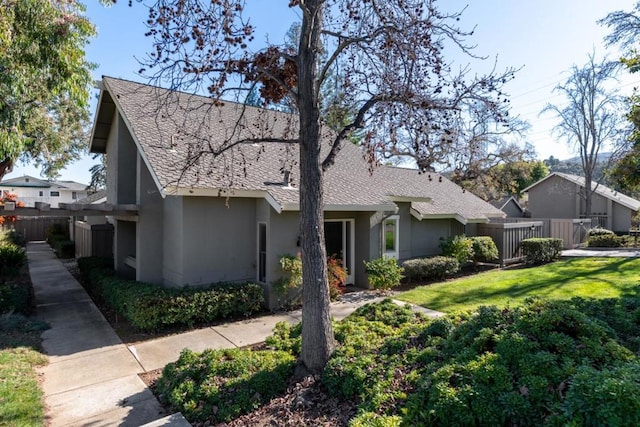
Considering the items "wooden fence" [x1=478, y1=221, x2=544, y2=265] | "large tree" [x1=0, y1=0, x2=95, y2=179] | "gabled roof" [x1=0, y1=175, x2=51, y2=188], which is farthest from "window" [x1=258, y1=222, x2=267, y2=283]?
"gabled roof" [x1=0, y1=175, x2=51, y2=188]

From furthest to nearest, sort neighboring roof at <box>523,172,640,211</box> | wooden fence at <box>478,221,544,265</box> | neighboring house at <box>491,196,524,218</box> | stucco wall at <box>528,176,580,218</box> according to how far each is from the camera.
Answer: stucco wall at <box>528,176,580,218</box> → neighboring house at <box>491,196,524,218</box> → neighboring roof at <box>523,172,640,211</box> → wooden fence at <box>478,221,544,265</box>

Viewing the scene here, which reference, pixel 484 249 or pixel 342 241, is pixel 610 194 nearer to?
pixel 484 249

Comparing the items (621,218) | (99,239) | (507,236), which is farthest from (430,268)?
(621,218)

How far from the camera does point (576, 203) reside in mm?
33125

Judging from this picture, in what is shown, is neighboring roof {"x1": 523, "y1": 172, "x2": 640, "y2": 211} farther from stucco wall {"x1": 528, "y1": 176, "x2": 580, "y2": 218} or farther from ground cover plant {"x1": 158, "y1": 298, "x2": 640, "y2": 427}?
ground cover plant {"x1": 158, "y1": 298, "x2": 640, "y2": 427}

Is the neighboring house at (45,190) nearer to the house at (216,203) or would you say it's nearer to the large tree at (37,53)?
the house at (216,203)

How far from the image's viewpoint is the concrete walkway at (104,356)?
192 inches

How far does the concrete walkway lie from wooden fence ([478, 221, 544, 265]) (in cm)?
821

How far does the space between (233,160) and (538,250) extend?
46.6ft

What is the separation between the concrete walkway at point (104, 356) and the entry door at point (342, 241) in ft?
4.13

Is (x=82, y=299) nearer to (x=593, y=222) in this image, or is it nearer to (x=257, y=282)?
(x=257, y=282)

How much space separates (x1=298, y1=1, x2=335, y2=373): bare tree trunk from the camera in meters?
5.11

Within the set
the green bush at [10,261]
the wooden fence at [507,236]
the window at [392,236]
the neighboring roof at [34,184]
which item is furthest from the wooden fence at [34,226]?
the wooden fence at [507,236]

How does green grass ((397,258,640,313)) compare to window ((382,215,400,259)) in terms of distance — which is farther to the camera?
window ((382,215,400,259))
